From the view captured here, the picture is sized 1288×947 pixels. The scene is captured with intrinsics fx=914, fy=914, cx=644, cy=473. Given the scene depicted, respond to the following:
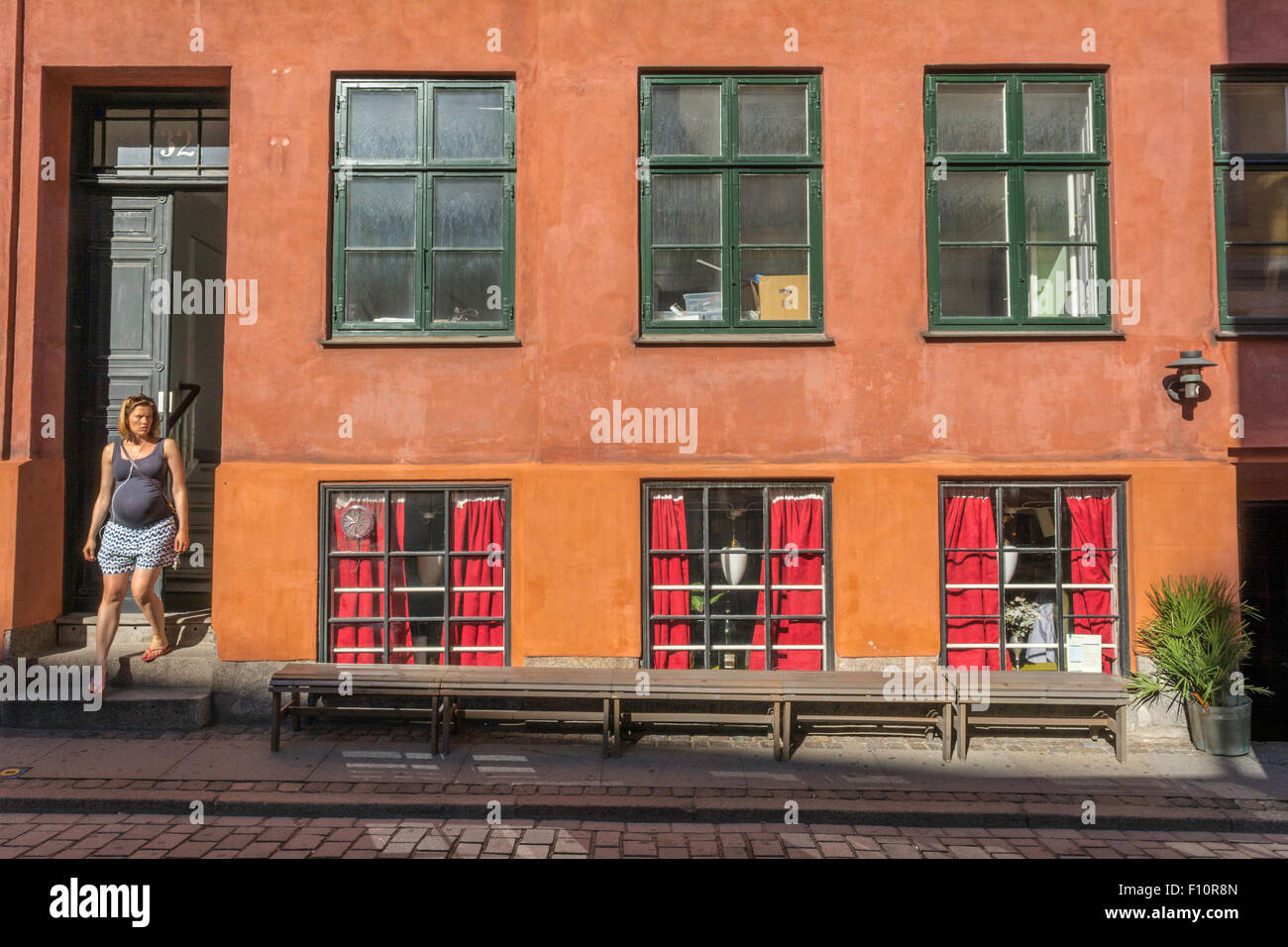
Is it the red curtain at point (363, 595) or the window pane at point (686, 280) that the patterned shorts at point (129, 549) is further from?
the window pane at point (686, 280)

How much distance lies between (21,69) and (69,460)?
357cm

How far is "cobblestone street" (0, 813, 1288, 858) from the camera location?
217 inches

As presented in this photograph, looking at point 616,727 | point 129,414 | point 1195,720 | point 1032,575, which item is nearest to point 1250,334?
point 1032,575

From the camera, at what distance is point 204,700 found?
25.6ft

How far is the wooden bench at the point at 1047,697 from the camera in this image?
716 cm

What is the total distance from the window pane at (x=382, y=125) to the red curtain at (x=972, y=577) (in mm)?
5951

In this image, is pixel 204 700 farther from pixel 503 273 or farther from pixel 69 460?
pixel 503 273

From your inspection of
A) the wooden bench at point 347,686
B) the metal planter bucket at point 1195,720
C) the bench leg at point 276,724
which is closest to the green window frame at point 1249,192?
the metal planter bucket at point 1195,720

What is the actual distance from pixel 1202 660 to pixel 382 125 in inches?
333

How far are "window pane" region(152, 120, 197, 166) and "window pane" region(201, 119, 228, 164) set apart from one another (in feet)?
0.27

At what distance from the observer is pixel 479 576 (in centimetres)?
823

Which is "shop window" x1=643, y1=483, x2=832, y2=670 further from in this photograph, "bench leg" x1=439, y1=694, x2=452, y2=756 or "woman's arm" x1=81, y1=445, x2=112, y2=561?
"woman's arm" x1=81, y1=445, x2=112, y2=561

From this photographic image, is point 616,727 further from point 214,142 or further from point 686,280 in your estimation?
point 214,142

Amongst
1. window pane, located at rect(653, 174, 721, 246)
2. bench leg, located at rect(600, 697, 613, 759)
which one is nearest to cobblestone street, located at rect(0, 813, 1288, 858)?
bench leg, located at rect(600, 697, 613, 759)
